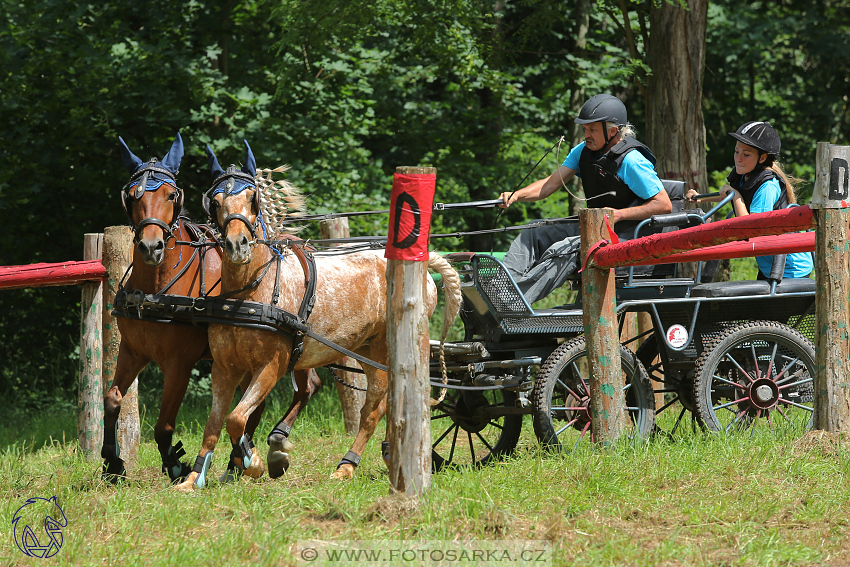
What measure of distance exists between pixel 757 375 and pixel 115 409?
155 inches

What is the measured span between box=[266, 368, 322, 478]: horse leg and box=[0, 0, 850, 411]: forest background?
321cm

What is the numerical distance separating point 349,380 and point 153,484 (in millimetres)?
2344

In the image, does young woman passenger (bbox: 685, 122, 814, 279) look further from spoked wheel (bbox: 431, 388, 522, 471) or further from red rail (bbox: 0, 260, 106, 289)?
red rail (bbox: 0, 260, 106, 289)

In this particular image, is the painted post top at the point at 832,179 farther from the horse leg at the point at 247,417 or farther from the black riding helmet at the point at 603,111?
the horse leg at the point at 247,417

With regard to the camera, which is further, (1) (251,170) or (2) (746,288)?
(2) (746,288)

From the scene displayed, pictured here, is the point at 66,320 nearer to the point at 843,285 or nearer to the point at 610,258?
the point at 610,258

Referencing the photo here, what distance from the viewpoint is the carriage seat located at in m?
5.23

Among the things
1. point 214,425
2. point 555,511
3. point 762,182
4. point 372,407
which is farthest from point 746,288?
point 214,425

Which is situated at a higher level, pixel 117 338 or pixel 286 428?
pixel 117 338

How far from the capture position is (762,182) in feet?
18.5

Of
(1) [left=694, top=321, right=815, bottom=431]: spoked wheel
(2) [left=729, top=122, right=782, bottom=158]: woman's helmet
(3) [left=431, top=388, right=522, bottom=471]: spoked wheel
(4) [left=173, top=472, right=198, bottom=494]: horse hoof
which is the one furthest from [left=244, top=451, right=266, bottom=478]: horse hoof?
(2) [left=729, top=122, right=782, bottom=158]: woman's helmet

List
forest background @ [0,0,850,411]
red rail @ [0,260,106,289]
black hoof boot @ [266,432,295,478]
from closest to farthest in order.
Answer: black hoof boot @ [266,432,295,478], red rail @ [0,260,106,289], forest background @ [0,0,850,411]

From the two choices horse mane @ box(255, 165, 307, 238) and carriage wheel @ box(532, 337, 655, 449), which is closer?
horse mane @ box(255, 165, 307, 238)

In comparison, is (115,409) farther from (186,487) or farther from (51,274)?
(51,274)
